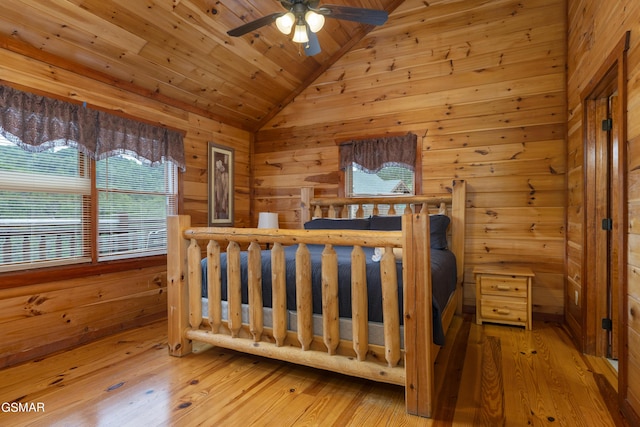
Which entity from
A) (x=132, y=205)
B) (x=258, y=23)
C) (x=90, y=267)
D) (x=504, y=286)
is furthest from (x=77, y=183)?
(x=504, y=286)

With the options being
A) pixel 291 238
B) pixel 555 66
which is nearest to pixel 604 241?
pixel 555 66

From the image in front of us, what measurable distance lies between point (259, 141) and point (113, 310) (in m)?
2.76

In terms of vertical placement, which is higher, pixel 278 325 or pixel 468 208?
pixel 468 208

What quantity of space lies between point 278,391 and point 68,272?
2030 millimetres

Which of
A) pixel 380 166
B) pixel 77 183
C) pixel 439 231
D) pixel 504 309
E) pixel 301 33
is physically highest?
pixel 301 33

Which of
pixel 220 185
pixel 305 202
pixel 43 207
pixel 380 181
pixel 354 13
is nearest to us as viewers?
→ pixel 354 13

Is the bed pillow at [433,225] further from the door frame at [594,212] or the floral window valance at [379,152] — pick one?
the door frame at [594,212]

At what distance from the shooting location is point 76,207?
2.89 m

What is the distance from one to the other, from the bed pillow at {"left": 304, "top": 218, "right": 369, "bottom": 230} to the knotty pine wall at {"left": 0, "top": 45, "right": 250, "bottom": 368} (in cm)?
137

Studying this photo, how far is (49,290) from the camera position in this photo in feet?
8.76

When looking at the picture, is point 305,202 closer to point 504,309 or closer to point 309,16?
point 309,16

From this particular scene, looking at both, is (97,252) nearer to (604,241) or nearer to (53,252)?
(53,252)

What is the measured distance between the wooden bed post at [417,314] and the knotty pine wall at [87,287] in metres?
2.69

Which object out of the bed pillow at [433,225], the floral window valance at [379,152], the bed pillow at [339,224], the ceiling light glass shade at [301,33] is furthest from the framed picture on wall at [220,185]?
the ceiling light glass shade at [301,33]
